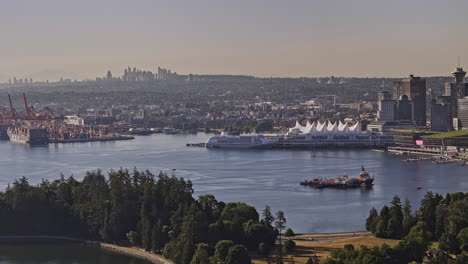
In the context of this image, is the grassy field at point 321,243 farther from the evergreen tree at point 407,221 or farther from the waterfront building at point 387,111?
the waterfront building at point 387,111

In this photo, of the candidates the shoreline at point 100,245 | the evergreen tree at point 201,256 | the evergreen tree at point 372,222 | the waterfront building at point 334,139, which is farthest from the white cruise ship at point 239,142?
the evergreen tree at point 201,256

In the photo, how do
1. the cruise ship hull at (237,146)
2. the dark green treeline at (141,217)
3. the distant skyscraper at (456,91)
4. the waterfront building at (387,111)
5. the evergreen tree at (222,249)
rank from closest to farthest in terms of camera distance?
the evergreen tree at (222,249), the dark green treeline at (141,217), the cruise ship hull at (237,146), the distant skyscraper at (456,91), the waterfront building at (387,111)

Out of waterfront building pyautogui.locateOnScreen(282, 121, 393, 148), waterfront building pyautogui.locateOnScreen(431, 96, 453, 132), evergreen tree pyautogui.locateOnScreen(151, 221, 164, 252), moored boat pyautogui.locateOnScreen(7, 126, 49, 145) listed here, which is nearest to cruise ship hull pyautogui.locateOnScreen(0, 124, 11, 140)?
moored boat pyautogui.locateOnScreen(7, 126, 49, 145)

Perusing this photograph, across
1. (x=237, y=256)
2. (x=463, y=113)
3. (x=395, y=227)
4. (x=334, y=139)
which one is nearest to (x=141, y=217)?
(x=237, y=256)

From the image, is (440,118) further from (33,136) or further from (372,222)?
(372,222)

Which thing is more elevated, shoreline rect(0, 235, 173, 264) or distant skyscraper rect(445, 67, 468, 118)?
distant skyscraper rect(445, 67, 468, 118)

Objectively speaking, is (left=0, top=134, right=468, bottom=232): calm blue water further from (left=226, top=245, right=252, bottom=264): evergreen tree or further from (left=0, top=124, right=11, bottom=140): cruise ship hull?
(left=0, top=124, right=11, bottom=140): cruise ship hull
